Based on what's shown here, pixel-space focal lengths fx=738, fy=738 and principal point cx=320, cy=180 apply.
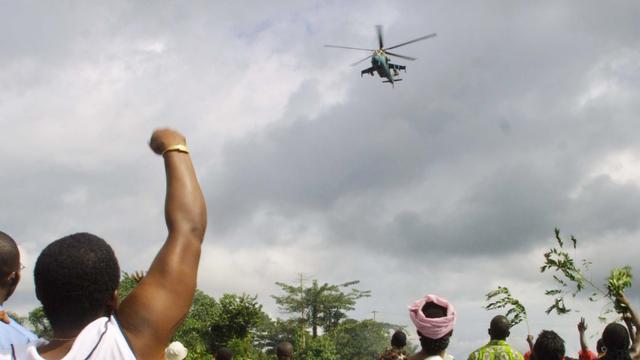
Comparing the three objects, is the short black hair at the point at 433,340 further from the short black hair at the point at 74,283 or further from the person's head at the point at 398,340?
the person's head at the point at 398,340

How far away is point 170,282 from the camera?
7.35ft

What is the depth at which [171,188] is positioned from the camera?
2439mm

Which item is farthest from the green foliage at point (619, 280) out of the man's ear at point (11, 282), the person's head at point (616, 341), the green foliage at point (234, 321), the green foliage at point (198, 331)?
the green foliage at point (234, 321)

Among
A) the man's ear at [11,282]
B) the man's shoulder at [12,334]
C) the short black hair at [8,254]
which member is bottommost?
the man's shoulder at [12,334]

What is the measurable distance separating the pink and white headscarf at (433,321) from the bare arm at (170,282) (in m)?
3.24

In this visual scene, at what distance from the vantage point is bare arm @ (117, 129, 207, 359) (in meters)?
2.22

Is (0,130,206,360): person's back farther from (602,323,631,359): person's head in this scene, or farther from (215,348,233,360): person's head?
(215,348,233,360): person's head

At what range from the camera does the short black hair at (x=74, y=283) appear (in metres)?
2.39

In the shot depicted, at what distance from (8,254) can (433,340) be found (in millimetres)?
2939

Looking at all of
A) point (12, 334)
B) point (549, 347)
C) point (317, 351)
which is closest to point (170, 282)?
point (12, 334)

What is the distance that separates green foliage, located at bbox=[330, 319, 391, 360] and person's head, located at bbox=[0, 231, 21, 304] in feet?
210

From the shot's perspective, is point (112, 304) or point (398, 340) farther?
point (398, 340)

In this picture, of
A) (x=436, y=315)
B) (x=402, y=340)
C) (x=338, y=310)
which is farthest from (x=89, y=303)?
(x=338, y=310)

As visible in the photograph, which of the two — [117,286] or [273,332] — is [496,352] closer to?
[117,286]
